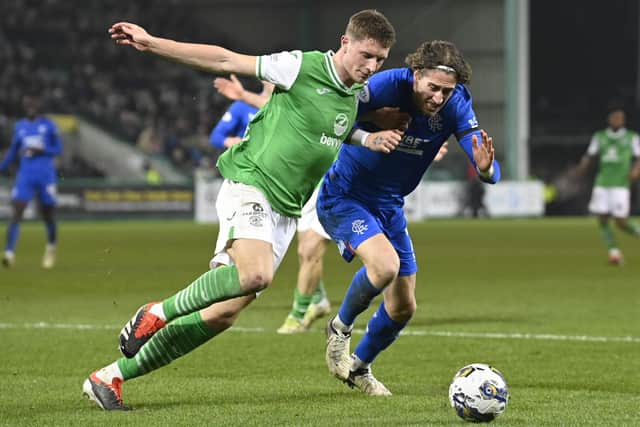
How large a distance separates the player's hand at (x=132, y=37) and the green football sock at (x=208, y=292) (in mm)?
1134

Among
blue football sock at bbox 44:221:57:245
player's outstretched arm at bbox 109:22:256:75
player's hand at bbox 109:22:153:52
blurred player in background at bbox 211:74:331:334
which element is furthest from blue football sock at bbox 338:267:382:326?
blue football sock at bbox 44:221:57:245

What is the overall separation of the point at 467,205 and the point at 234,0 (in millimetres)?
13374

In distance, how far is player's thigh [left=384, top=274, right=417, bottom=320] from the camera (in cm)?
709

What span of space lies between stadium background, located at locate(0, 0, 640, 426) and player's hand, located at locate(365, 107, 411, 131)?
1.50 metres

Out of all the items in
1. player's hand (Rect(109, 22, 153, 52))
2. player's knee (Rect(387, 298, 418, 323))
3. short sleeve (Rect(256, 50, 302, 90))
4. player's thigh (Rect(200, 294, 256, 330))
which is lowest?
player's knee (Rect(387, 298, 418, 323))

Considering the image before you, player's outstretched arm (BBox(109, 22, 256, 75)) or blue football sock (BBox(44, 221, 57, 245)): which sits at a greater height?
player's outstretched arm (BBox(109, 22, 256, 75))

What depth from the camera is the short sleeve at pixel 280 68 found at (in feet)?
20.0

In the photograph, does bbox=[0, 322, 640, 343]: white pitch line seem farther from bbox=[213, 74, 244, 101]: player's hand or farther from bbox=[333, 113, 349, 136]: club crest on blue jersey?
bbox=[333, 113, 349, 136]: club crest on blue jersey

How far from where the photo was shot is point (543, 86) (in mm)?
42125

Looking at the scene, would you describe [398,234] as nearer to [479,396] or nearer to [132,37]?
[479,396]

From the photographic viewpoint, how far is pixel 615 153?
62.4 feet

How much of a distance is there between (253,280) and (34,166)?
499 inches

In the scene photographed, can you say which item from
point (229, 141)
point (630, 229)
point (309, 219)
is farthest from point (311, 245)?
point (630, 229)

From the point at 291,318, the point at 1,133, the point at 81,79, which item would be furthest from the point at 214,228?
the point at 291,318
